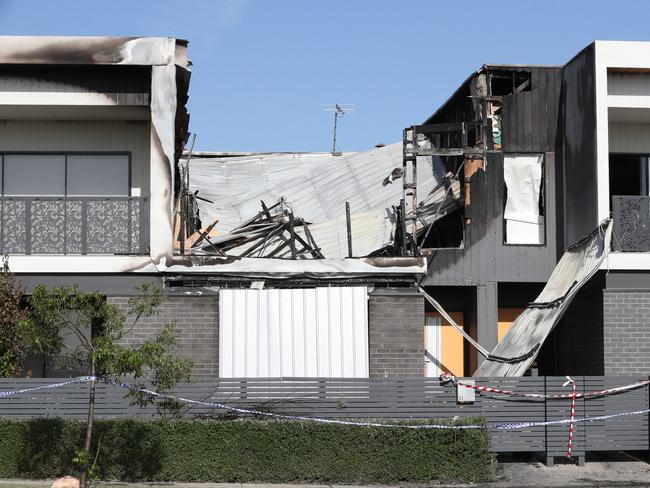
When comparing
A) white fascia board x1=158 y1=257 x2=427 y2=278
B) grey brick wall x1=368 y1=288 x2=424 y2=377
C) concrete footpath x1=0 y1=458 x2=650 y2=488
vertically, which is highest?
white fascia board x1=158 y1=257 x2=427 y2=278

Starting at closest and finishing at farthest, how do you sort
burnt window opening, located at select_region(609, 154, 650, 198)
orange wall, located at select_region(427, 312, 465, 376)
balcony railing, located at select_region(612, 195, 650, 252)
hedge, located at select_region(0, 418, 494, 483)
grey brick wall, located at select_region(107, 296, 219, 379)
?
hedge, located at select_region(0, 418, 494, 483)
grey brick wall, located at select_region(107, 296, 219, 379)
balcony railing, located at select_region(612, 195, 650, 252)
burnt window opening, located at select_region(609, 154, 650, 198)
orange wall, located at select_region(427, 312, 465, 376)

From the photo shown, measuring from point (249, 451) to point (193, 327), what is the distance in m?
3.02

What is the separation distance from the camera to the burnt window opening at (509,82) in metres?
22.7

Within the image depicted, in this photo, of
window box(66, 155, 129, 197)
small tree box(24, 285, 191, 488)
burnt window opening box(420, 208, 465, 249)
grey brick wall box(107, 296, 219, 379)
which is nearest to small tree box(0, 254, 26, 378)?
grey brick wall box(107, 296, 219, 379)

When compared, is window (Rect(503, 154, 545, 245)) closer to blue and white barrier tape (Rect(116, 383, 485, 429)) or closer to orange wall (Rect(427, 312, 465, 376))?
orange wall (Rect(427, 312, 465, 376))

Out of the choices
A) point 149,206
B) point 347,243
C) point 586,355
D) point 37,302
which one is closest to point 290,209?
point 347,243

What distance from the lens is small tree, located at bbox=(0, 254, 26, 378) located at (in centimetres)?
1802

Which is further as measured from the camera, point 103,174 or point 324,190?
point 324,190

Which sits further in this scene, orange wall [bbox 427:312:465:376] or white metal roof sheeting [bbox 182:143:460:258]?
orange wall [bbox 427:312:465:376]

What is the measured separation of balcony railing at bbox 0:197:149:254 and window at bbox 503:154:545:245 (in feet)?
24.0

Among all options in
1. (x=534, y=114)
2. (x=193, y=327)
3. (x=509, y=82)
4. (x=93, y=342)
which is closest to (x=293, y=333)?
(x=193, y=327)

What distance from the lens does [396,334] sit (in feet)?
62.0

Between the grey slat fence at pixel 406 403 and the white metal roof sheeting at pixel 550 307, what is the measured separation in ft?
3.70

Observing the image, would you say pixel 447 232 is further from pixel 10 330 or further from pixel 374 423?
pixel 10 330
